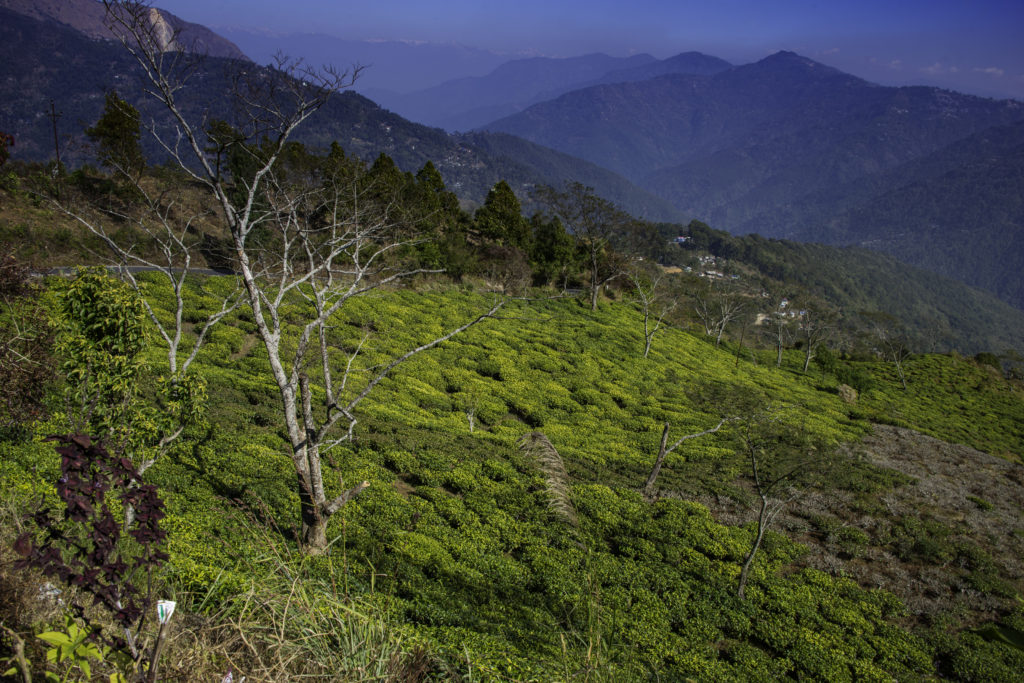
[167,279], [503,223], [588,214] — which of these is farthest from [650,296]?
[167,279]

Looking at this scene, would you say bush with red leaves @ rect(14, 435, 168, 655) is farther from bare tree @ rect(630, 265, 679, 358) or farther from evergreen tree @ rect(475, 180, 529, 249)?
evergreen tree @ rect(475, 180, 529, 249)

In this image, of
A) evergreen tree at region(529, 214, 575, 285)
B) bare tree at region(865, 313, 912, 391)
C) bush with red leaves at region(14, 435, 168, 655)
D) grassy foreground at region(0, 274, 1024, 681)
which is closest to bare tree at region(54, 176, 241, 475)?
grassy foreground at region(0, 274, 1024, 681)

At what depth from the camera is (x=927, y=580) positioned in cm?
1577

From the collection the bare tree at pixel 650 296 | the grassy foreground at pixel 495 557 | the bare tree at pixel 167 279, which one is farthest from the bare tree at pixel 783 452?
the bare tree at pixel 650 296

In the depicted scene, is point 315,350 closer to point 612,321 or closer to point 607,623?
point 607,623

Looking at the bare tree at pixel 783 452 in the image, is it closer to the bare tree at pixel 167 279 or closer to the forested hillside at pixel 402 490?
the forested hillside at pixel 402 490

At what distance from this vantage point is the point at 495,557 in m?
12.3

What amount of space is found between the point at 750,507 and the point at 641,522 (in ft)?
18.3

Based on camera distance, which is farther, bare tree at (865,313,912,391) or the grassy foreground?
bare tree at (865,313,912,391)

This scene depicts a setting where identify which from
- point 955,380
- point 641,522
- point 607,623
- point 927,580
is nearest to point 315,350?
point 641,522

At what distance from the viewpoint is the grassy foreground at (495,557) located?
5.59 m

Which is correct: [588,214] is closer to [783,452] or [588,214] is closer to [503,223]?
[503,223]

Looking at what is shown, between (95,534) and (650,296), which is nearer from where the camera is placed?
(95,534)

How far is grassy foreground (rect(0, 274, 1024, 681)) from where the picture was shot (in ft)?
18.4
